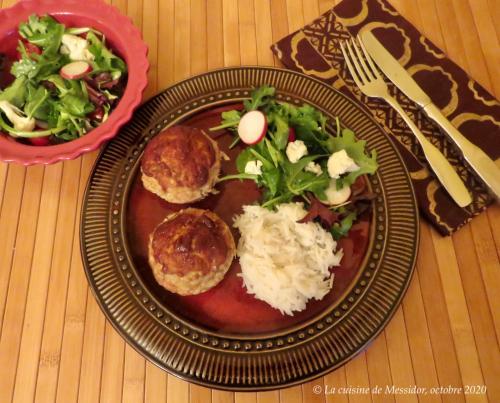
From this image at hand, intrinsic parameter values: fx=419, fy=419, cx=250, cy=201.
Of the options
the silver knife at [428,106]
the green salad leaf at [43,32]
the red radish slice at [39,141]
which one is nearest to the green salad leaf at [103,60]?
the green salad leaf at [43,32]

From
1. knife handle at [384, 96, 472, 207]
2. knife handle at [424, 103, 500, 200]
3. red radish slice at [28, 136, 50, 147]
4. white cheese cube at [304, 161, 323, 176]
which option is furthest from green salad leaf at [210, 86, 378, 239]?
red radish slice at [28, 136, 50, 147]

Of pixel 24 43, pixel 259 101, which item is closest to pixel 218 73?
pixel 259 101

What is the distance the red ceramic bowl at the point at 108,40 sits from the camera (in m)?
1.57

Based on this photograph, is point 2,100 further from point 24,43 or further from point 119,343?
point 119,343

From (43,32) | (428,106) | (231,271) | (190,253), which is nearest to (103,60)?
(43,32)

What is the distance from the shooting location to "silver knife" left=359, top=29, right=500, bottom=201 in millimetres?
1686

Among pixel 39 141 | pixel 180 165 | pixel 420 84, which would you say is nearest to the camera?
pixel 180 165

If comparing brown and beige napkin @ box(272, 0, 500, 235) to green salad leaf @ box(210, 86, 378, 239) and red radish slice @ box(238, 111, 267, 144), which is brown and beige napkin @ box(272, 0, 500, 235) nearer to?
green salad leaf @ box(210, 86, 378, 239)

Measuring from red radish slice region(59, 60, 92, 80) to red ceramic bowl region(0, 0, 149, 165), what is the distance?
161 mm

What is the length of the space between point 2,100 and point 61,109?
0.24 m

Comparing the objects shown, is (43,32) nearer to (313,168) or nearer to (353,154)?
(313,168)

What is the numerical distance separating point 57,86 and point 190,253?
89 centimetres

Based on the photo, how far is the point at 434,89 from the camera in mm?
1919

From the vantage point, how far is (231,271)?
5.31ft
